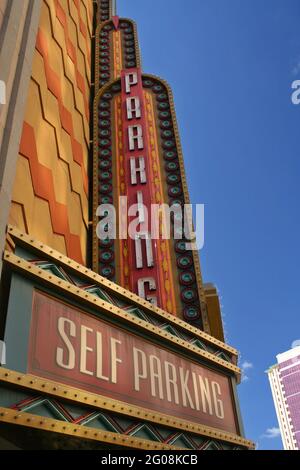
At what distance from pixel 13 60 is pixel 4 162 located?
6.53ft

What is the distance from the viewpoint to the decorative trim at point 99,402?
15.7 feet

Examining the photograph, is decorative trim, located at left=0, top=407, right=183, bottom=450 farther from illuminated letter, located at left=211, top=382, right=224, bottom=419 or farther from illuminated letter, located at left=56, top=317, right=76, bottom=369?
illuminated letter, located at left=211, top=382, right=224, bottom=419

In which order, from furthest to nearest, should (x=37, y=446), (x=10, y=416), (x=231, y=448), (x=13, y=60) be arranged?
(x=231, y=448)
(x=13, y=60)
(x=37, y=446)
(x=10, y=416)

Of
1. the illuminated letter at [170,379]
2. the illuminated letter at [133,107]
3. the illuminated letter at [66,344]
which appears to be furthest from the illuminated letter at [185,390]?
the illuminated letter at [133,107]

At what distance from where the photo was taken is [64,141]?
1065 cm

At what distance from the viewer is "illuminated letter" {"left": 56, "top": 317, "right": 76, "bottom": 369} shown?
552 cm

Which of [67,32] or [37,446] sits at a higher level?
[67,32]

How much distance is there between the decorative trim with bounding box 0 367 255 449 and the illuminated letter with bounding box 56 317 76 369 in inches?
12.1

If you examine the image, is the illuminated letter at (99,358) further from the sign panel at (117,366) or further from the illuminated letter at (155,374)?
the illuminated letter at (155,374)

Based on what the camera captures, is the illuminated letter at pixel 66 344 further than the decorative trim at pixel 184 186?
No

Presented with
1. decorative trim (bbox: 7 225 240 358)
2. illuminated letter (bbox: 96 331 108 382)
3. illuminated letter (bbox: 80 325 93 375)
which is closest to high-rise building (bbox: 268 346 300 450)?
decorative trim (bbox: 7 225 240 358)

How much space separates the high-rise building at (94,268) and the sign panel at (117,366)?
20 millimetres
